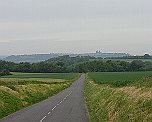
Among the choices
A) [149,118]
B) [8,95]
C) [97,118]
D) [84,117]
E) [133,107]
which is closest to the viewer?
[149,118]

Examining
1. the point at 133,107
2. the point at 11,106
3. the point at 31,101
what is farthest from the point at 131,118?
the point at 31,101

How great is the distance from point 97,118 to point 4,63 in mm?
175119

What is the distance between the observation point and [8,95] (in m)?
38.0

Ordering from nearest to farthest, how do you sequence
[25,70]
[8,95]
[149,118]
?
[149,118] → [8,95] → [25,70]

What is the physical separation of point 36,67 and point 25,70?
21.2 ft

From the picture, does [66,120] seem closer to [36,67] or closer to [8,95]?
[8,95]

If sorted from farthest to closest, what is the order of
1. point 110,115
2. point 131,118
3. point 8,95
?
point 8,95
point 110,115
point 131,118

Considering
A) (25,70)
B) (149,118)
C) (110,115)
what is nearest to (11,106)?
(110,115)

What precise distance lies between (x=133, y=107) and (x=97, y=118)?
5.42 metres

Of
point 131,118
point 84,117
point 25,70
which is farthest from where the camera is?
point 25,70

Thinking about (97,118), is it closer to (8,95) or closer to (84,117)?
(84,117)

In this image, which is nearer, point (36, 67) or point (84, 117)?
point (84, 117)

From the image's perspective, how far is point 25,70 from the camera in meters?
193

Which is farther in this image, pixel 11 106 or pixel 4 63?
pixel 4 63
